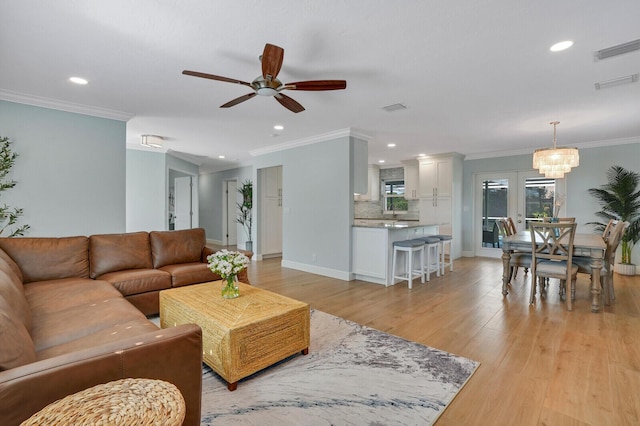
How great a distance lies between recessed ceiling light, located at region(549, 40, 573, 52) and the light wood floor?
2.42 m

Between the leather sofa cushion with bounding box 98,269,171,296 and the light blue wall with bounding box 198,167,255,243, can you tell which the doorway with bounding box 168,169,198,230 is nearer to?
the light blue wall with bounding box 198,167,255,243

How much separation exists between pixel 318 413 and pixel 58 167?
4.21 m

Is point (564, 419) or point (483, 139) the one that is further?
point (483, 139)

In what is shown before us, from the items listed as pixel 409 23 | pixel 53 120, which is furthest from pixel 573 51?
pixel 53 120

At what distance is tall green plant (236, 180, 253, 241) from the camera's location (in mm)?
8141

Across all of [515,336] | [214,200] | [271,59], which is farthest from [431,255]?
[214,200]

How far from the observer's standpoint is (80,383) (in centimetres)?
114

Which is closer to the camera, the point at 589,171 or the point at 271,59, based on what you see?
the point at 271,59

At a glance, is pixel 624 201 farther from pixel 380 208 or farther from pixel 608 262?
pixel 380 208

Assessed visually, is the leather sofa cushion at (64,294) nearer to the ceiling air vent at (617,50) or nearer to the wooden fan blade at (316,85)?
the wooden fan blade at (316,85)

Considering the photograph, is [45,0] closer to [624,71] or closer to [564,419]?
[564,419]

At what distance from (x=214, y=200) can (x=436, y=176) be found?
21.8 feet

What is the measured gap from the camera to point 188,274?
3.47 metres

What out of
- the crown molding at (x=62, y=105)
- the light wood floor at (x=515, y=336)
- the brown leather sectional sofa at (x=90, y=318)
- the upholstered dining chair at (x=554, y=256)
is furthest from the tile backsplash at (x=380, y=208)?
the crown molding at (x=62, y=105)
